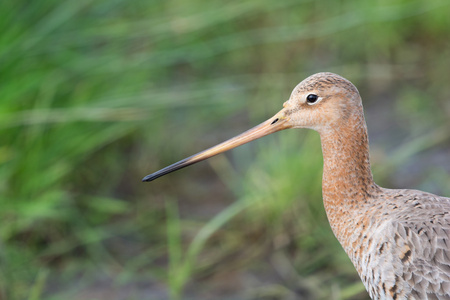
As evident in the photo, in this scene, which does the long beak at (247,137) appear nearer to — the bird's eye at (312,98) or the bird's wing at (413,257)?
the bird's eye at (312,98)

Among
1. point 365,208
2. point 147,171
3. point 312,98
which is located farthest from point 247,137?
point 147,171

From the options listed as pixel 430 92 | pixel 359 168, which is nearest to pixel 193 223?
pixel 359 168

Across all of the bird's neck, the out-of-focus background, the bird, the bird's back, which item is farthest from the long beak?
the out-of-focus background

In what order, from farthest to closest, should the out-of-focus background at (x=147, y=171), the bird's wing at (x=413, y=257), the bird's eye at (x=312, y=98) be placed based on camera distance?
the out-of-focus background at (x=147, y=171) < the bird's eye at (x=312, y=98) < the bird's wing at (x=413, y=257)

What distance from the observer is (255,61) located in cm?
571

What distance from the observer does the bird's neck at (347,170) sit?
2832 mm

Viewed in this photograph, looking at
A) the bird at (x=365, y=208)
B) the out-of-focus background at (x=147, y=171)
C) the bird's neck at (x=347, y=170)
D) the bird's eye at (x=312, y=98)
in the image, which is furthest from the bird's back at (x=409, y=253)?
the out-of-focus background at (x=147, y=171)

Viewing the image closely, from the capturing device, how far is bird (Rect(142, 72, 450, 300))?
8.54 feet

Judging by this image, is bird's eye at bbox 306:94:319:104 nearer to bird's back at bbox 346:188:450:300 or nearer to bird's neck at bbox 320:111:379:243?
bird's neck at bbox 320:111:379:243

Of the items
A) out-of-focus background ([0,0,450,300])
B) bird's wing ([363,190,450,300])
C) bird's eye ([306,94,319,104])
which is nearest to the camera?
bird's wing ([363,190,450,300])

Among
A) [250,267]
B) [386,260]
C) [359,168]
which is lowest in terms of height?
[250,267]

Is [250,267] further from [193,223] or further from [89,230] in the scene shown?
[89,230]

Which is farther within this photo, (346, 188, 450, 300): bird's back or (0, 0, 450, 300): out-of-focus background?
(0, 0, 450, 300): out-of-focus background

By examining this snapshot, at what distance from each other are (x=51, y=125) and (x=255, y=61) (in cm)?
206
